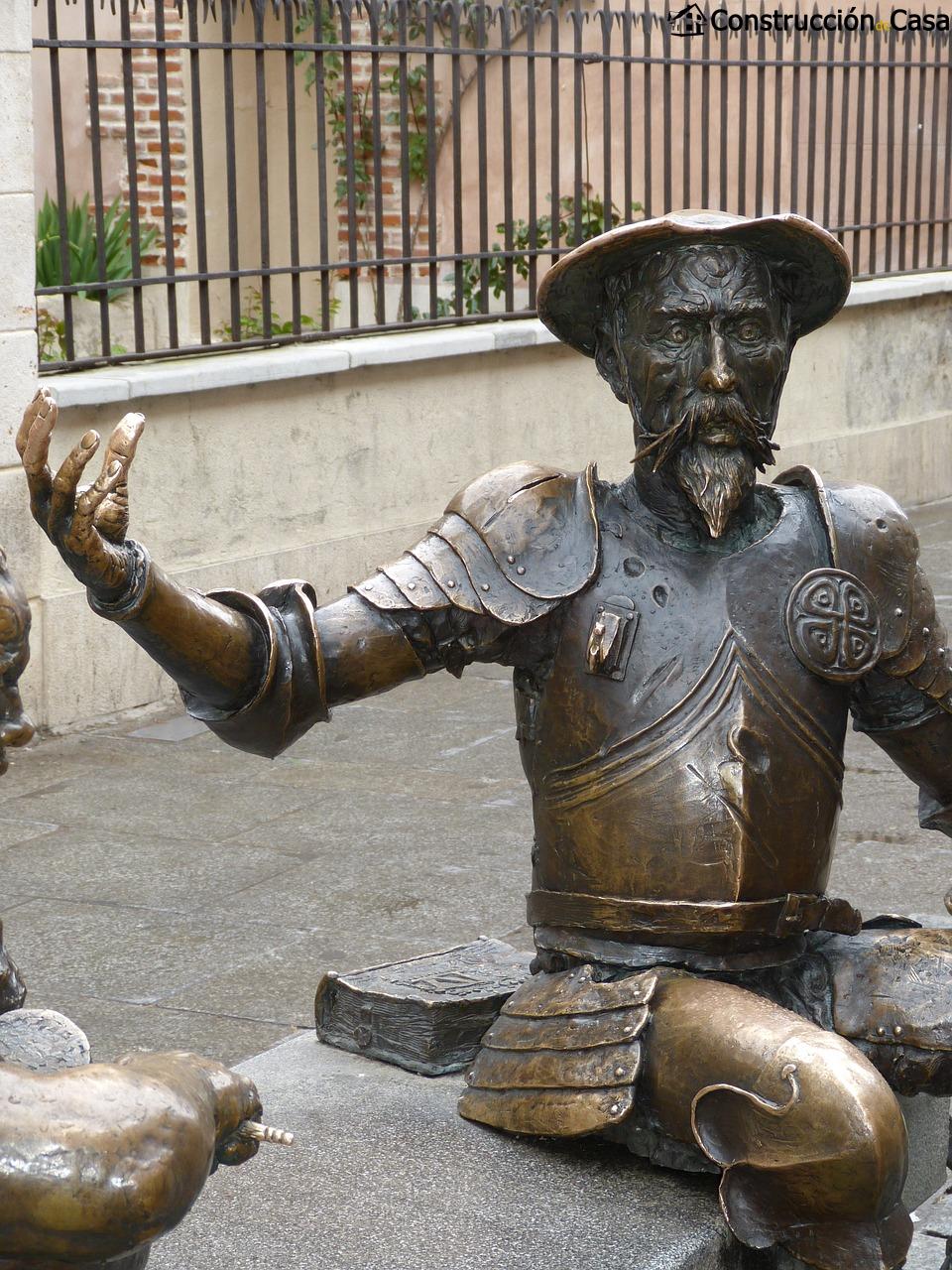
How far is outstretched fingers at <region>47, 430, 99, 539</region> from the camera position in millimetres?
2475

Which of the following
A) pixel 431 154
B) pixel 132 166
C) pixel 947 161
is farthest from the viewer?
pixel 947 161

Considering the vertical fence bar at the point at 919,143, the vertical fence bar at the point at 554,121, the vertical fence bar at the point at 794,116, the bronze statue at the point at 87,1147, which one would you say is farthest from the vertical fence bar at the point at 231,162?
the bronze statue at the point at 87,1147

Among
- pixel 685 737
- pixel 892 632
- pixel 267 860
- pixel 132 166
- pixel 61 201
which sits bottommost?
pixel 267 860

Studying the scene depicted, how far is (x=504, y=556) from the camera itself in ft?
9.96

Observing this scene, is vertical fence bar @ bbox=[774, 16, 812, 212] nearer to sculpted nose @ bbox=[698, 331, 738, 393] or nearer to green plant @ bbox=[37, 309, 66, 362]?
green plant @ bbox=[37, 309, 66, 362]

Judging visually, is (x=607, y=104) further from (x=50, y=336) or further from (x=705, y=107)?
(x=50, y=336)

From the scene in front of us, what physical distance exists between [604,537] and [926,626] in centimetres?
51

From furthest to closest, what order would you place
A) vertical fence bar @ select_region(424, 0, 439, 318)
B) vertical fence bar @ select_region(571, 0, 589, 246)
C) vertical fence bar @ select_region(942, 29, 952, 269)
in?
vertical fence bar @ select_region(942, 29, 952, 269) < vertical fence bar @ select_region(571, 0, 589, 246) < vertical fence bar @ select_region(424, 0, 439, 318)

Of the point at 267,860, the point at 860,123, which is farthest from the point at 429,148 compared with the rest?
the point at 267,860

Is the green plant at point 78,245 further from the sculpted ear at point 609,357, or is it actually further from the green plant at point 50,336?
the sculpted ear at point 609,357

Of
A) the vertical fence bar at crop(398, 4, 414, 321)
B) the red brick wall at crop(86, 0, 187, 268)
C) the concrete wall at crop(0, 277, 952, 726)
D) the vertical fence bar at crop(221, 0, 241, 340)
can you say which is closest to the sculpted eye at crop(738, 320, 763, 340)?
the concrete wall at crop(0, 277, 952, 726)

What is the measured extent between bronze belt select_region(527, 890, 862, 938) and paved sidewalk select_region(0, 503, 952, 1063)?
28.4 inches

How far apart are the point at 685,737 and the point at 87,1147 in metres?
1.35

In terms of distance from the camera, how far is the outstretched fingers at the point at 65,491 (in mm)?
2475
